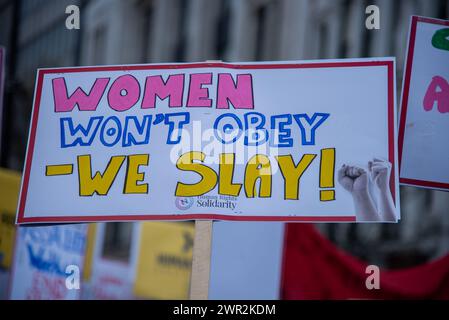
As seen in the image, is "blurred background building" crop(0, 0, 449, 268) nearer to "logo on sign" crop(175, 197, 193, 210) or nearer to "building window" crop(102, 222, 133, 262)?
"building window" crop(102, 222, 133, 262)

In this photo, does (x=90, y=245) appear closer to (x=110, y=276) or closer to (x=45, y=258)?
(x=45, y=258)

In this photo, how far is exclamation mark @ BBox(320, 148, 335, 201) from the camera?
430cm

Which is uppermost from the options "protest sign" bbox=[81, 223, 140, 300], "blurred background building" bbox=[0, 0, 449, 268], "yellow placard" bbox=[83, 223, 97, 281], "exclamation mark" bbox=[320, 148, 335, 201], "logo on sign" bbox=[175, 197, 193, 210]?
"blurred background building" bbox=[0, 0, 449, 268]

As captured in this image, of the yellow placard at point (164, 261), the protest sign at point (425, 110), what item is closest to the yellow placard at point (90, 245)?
the yellow placard at point (164, 261)

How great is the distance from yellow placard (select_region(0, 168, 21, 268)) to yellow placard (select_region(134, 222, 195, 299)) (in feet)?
4.63

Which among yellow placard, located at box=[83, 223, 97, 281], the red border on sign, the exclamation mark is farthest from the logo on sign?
yellow placard, located at box=[83, 223, 97, 281]

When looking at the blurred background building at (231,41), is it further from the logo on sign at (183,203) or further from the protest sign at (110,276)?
the logo on sign at (183,203)

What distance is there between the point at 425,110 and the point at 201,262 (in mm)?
1658

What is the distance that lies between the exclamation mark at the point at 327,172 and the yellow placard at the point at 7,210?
393 centimetres

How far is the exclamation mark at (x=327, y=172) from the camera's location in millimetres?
4305

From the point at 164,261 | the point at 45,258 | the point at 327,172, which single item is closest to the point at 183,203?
the point at 327,172

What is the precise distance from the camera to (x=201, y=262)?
4320 millimetres
